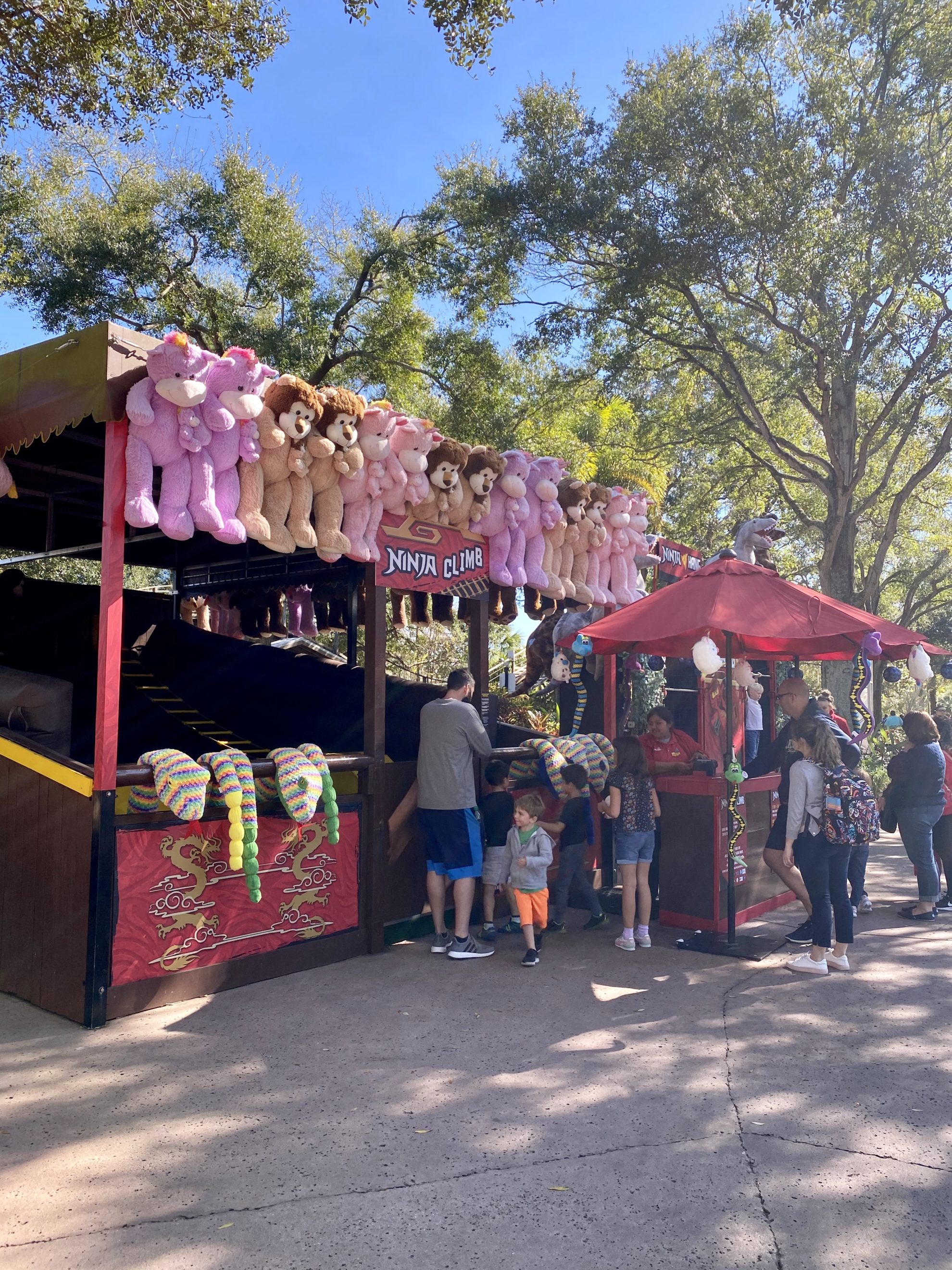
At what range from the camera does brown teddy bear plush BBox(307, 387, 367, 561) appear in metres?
6.10

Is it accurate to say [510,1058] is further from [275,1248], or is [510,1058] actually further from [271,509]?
[271,509]

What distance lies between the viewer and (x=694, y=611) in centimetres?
666

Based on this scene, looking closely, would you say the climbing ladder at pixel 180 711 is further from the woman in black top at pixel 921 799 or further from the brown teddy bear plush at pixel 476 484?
the woman in black top at pixel 921 799

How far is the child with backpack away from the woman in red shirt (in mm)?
1162

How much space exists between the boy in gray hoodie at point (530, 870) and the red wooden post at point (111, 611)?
279cm

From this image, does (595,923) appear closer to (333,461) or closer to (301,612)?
(333,461)

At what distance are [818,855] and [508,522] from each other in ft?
11.7

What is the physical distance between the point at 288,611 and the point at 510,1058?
6.39 m

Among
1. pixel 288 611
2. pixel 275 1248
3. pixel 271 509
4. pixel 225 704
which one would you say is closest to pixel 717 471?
pixel 288 611

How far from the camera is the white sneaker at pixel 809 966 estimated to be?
6.12 meters

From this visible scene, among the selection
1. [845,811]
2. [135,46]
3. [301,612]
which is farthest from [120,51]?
[845,811]

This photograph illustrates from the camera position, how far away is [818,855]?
603 cm

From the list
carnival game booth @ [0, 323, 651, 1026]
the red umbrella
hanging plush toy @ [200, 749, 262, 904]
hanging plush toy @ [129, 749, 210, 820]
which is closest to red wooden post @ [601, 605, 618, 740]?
carnival game booth @ [0, 323, 651, 1026]

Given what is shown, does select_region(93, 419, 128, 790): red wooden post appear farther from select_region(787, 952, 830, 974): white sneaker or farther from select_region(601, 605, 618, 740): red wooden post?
select_region(601, 605, 618, 740): red wooden post
